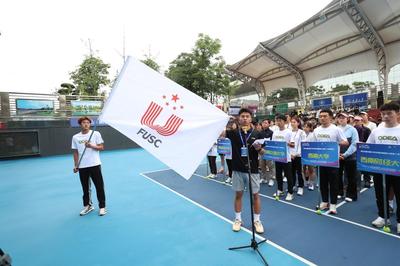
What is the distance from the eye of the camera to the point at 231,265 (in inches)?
107

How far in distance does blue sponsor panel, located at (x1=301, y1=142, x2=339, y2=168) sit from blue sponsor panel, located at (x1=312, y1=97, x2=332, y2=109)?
57.5ft

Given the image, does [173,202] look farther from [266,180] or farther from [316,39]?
[316,39]

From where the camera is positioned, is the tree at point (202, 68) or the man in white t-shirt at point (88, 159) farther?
the tree at point (202, 68)

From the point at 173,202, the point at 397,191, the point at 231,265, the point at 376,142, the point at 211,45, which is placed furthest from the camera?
the point at 211,45

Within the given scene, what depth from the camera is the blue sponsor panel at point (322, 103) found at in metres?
19.7

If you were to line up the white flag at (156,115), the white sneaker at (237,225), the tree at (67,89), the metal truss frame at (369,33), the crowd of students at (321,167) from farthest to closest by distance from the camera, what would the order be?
the tree at (67,89) < the metal truss frame at (369,33) < the white sneaker at (237,225) < the crowd of students at (321,167) < the white flag at (156,115)

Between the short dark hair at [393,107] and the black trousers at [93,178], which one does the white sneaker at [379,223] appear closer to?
the short dark hair at [393,107]

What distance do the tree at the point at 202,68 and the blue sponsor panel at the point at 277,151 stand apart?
52.1 ft

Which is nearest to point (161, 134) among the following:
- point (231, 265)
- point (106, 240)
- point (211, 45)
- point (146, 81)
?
point (146, 81)

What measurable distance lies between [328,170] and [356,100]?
53.4 ft

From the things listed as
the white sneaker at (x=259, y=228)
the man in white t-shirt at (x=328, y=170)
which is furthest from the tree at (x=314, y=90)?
the white sneaker at (x=259, y=228)

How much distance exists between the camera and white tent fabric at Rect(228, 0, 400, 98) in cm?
1659

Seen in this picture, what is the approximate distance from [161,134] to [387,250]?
3089mm

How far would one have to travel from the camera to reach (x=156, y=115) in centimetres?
274
